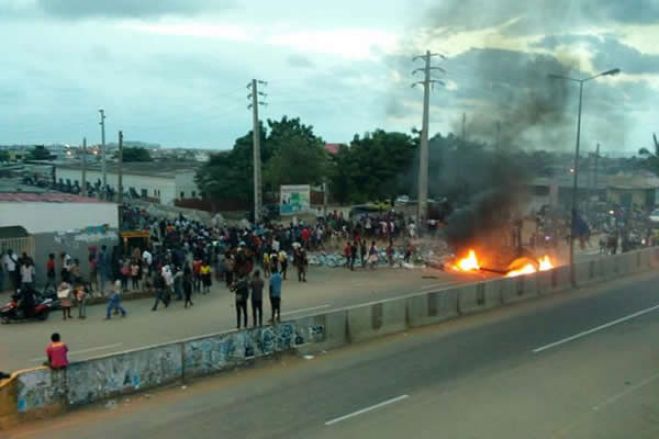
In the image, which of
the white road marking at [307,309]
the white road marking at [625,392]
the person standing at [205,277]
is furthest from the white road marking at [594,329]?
the person standing at [205,277]

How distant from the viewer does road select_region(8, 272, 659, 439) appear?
1144 cm

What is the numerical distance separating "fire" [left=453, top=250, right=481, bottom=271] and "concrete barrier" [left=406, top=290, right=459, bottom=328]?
12.0m

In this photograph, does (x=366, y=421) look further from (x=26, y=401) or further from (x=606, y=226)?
(x=606, y=226)

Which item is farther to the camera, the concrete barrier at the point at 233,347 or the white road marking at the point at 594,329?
the white road marking at the point at 594,329

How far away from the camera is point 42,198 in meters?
28.0

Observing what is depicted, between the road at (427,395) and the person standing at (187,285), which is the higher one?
the person standing at (187,285)

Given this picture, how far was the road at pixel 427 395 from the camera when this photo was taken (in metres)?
11.4

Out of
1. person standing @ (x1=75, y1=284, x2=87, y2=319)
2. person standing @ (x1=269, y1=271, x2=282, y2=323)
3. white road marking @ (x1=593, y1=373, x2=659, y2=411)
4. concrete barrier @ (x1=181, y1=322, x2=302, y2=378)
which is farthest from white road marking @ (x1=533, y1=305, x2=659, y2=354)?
person standing @ (x1=75, y1=284, x2=87, y2=319)

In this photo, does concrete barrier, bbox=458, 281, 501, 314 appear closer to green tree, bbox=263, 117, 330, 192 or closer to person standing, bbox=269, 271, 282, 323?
person standing, bbox=269, 271, 282, 323

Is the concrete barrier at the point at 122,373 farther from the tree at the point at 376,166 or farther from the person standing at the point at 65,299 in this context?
the tree at the point at 376,166

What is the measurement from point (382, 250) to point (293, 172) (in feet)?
82.9

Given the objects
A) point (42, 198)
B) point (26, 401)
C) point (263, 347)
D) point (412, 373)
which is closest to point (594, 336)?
point (412, 373)

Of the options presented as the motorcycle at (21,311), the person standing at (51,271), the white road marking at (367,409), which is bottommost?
the white road marking at (367,409)

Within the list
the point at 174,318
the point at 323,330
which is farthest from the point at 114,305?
the point at 323,330
